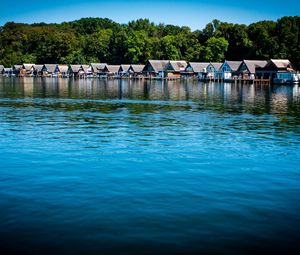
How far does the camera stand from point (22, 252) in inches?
259

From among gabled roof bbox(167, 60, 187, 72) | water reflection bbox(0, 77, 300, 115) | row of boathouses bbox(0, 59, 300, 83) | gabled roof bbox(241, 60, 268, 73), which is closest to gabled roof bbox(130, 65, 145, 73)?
row of boathouses bbox(0, 59, 300, 83)

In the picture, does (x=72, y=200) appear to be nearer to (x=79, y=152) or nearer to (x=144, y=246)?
(x=144, y=246)

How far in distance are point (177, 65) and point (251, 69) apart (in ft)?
78.2

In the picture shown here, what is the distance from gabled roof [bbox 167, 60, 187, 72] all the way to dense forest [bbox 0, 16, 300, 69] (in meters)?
6.33

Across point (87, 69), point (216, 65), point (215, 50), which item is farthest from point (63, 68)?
point (216, 65)

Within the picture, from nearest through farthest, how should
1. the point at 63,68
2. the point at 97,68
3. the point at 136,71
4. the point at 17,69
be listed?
the point at 136,71
the point at 97,68
the point at 63,68
the point at 17,69

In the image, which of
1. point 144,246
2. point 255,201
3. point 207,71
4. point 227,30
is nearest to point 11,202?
point 144,246

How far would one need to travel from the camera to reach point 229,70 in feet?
331

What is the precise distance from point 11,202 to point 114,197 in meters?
2.14

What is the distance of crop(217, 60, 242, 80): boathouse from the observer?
327 ft

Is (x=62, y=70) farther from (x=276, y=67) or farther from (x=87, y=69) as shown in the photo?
(x=276, y=67)

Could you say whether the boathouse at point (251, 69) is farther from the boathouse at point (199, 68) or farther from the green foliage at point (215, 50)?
the green foliage at point (215, 50)

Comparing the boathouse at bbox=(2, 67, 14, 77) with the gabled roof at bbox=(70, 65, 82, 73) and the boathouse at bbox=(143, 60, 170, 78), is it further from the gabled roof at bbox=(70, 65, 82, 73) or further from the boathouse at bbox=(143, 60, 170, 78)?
the boathouse at bbox=(143, 60, 170, 78)

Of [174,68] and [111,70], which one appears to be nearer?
[174,68]
